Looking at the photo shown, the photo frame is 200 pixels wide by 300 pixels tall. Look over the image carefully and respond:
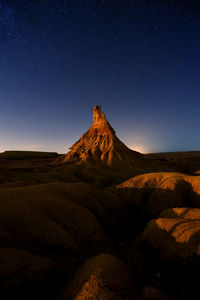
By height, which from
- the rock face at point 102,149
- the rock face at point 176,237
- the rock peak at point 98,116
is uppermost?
the rock peak at point 98,116

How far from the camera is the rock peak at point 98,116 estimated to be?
113 ft

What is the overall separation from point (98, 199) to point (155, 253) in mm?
4668

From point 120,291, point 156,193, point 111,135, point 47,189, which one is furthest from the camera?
point 111,135

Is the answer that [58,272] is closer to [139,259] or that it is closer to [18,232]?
[18,232]

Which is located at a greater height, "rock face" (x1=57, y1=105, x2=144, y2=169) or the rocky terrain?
"rock face" (x1=57, y1=105, x2=144, y2=169)

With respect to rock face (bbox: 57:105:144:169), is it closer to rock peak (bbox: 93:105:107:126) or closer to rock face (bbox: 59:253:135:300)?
rock peak (bbox: 93:105:107:126)

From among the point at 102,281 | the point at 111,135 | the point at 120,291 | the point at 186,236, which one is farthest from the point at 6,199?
the point at 111,135

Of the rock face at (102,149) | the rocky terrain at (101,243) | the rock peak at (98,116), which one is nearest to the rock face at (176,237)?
the rocky terrain at (101,243)

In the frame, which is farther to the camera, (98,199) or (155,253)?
(98,199)

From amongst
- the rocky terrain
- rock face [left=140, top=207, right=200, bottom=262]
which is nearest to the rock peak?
the rocky terrain

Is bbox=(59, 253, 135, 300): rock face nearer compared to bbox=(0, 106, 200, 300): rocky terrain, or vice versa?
bbox=(59, 253, 135, 300): rock face

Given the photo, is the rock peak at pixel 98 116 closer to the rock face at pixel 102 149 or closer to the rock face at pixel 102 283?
the rock face at pixel 102 149

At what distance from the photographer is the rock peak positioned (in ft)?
113

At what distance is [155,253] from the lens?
5234 mm
